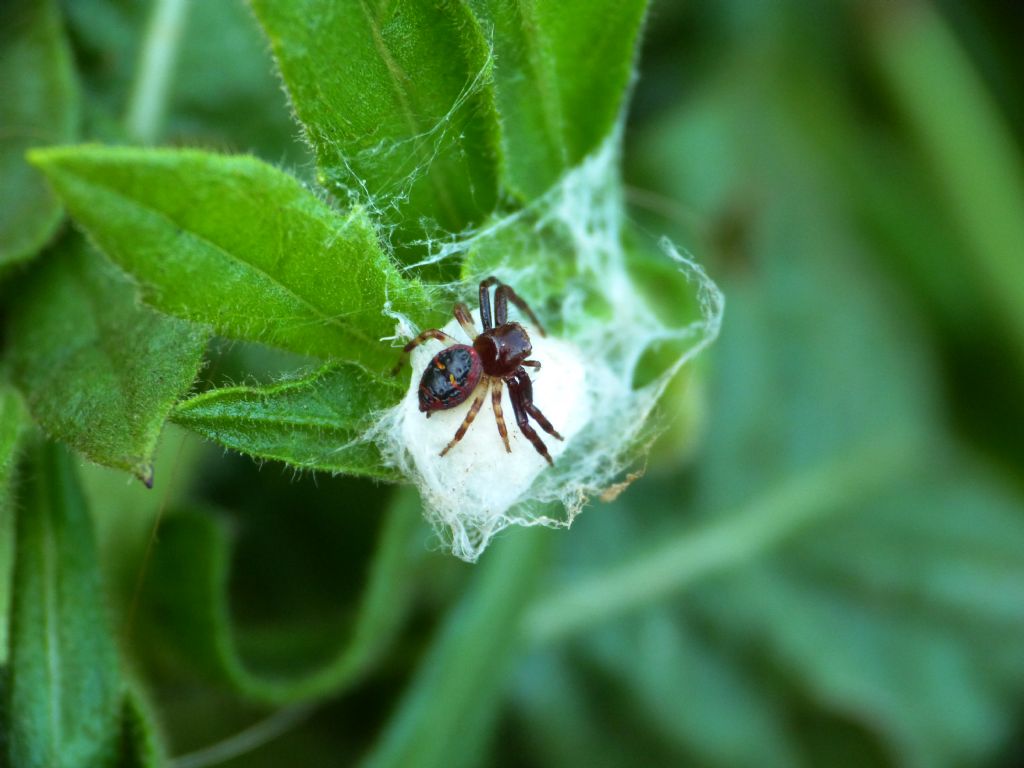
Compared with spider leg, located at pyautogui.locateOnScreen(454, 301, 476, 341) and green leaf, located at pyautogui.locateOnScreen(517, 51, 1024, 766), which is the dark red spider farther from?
green leaf, located at pyautogui.locateOnScreen(517, 51, 1024, 766)

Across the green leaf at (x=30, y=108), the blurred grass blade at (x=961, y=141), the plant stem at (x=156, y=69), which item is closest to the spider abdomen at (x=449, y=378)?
the green leaf at (x=30, y=108)

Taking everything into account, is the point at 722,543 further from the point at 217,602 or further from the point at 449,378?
the point at 217,602

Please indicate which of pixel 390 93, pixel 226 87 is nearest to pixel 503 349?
pixel 390 93

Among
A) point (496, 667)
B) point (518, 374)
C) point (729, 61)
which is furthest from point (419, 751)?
point (729, 61)

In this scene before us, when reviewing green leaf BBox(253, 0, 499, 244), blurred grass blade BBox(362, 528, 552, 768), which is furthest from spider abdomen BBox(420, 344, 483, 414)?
blurred grass blade BBox(362, 528, 552, 768)

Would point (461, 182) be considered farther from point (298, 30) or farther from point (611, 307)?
point (611, 307)

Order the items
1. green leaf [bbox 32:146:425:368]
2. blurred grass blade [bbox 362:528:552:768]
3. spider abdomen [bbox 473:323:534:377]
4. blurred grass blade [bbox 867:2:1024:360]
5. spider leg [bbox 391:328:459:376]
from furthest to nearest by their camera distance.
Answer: blurred grass blade [bbox 867:2:1024:360] < blurred grass blade [bbox 362:528:552:768] < spider abdomen [bbox 473:323:534:377] < spider leg [bbox 391:328:459:376] < green leaf [bbox 32:146:425:368]
